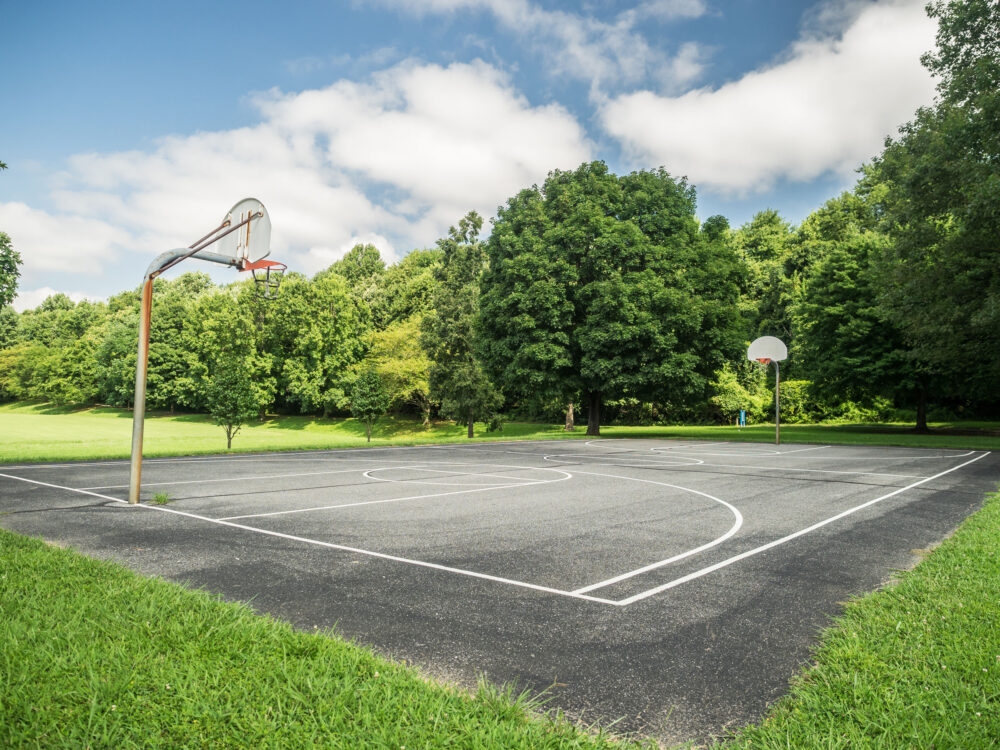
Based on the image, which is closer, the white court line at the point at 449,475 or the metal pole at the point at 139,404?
the metal pole at the point at 139,404

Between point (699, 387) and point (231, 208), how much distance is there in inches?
903

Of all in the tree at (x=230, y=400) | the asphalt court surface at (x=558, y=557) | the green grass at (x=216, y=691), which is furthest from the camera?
the tree at (x=230, y=400)

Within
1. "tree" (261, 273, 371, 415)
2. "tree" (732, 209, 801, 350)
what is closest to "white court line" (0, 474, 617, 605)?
"tree" (261, 273, 371, 415)

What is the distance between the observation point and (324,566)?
19.0ft

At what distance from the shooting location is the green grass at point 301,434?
22.1m

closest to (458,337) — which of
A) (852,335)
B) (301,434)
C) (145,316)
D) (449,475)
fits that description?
(301,434)

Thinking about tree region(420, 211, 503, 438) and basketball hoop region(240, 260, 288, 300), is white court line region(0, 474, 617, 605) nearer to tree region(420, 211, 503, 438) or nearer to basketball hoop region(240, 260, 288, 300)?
basketball hoop region(240, 260, 288, 300)

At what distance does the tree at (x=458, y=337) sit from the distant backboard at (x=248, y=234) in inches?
1017

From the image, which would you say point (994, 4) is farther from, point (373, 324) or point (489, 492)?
point (373, 324)

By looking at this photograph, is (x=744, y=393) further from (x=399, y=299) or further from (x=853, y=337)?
(x=399, y=299)

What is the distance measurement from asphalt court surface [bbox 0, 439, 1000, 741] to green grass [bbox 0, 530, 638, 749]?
401 millimetres

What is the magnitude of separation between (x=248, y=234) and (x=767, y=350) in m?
27.3

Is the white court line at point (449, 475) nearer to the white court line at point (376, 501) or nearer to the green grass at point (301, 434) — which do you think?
the white court line at point (376, 501)

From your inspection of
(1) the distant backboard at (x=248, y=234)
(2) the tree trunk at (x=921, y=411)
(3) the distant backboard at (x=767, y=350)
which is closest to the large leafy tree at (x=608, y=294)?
(3) the distant backboard at (x=767, y=350)
